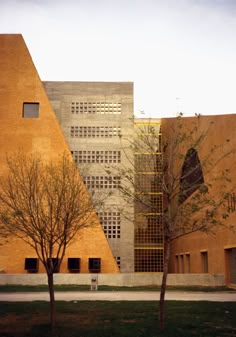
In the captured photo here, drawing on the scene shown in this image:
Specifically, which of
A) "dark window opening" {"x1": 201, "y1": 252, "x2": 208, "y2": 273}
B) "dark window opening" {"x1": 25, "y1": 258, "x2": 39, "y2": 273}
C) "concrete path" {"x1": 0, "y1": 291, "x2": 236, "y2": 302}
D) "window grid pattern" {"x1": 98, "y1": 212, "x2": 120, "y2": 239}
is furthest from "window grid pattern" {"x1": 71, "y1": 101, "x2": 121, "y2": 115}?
"concrete path" {"x1": 0, "y1": 291, "x2": 236, "y2": 302}

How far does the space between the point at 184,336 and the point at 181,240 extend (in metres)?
35.2

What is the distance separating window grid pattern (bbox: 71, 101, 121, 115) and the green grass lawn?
29622 millimetres

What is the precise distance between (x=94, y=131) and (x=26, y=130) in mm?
8708

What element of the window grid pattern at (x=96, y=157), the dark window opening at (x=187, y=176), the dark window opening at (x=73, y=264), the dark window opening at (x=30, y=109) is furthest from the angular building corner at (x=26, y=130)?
the dark window opening at (x=187, y=176)

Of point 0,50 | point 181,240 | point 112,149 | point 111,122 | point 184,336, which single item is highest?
point 0,50

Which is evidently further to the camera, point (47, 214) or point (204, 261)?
point (204, 261)

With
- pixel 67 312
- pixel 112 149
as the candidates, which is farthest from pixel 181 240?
pixel 67 312

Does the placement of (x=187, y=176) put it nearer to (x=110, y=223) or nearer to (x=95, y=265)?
(x=95, y=265)

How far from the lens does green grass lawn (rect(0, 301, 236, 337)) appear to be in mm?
11484

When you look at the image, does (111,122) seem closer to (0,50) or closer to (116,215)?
(116,215)

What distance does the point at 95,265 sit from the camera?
36.0m

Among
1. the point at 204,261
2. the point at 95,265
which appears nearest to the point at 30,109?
the point at 95,265

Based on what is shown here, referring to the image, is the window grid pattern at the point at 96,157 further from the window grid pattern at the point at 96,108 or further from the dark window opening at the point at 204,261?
the dark window opening at the point at 204,261

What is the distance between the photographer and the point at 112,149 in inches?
1708
